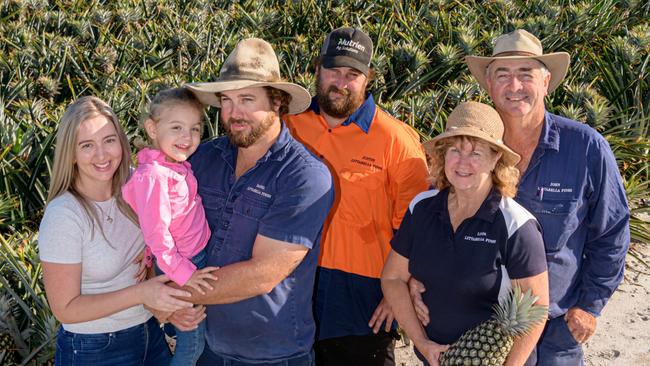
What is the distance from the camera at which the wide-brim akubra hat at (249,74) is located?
3061 millimetres

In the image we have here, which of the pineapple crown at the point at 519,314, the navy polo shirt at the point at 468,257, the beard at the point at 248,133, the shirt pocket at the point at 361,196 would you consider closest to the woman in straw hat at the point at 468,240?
the navy polo shirt at the point at 468,257

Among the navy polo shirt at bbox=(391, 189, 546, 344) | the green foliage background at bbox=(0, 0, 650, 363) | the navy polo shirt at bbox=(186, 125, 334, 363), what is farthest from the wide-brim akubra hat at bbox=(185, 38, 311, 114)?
the green foliage background at bbox=(0, 0, 650, 363)

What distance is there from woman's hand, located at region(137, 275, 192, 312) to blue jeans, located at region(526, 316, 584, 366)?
5.82 ft

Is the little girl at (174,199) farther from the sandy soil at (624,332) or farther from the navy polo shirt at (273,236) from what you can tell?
the sandy soil at (624,332)

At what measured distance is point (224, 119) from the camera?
3.16 m

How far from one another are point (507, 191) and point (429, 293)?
577mm

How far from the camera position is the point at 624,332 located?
513cm

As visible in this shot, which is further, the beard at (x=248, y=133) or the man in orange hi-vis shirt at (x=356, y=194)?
the man in orange hi-vis shirt at (x=356, y=194)

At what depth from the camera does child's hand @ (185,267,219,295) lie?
2910 mm

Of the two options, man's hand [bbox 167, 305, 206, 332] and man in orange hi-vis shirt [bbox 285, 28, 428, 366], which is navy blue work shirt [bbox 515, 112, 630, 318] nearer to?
man in orange hi-vis shirt [bbox 285, 28, 428, 366]

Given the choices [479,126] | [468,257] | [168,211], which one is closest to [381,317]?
[468,257]

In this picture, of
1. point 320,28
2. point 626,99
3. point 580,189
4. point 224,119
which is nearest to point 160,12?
point 320,28

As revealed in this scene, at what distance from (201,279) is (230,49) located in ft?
17.6

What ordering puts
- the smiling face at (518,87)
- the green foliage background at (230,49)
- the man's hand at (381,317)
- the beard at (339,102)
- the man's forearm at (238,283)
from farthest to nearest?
the green foliage background at (230,49) → the beard at (339,102) → the man's hand at (381,317) → the smiling face at (518,87) → the man's forearm at (238,283)
